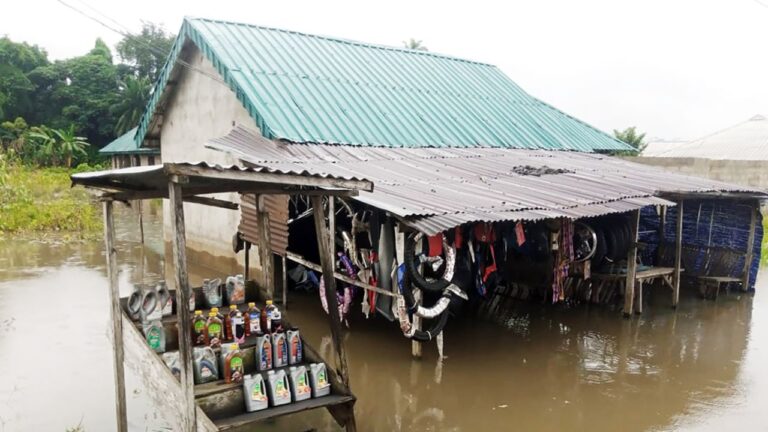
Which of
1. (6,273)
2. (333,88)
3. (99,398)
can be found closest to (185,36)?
(333,88)

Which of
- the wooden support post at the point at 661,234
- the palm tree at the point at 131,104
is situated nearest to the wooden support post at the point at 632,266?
the wooden support post at the point at 661,234

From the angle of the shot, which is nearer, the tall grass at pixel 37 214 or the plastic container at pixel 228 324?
the plastic container at pixel 228 324

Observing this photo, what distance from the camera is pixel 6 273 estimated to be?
38.4ft

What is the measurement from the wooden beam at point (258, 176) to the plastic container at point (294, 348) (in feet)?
4.81

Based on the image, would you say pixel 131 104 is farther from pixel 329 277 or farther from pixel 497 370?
pixel 329 277

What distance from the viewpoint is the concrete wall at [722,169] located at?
15297 millimetres

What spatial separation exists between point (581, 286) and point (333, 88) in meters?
5.88

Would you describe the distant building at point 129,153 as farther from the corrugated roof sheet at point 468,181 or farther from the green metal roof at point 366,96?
the corrugated roof sheet at point 468,181

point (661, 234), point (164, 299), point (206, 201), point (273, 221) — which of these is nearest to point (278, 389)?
point (164, 299)

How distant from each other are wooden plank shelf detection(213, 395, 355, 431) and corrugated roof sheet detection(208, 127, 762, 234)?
2019 millimetres

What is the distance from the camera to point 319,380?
4.34 meters

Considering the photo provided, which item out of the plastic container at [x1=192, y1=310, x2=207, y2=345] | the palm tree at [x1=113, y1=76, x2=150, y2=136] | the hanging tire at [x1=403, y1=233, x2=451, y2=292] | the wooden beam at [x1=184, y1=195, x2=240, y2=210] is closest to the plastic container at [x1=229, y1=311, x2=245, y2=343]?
the plastic container at [x1=192, y1=310, x2=207, y2=345]

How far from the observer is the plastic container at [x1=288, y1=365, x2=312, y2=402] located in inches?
167

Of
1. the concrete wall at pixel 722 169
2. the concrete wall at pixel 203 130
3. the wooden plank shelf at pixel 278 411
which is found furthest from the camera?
the concrete wall at pixel 722 169
